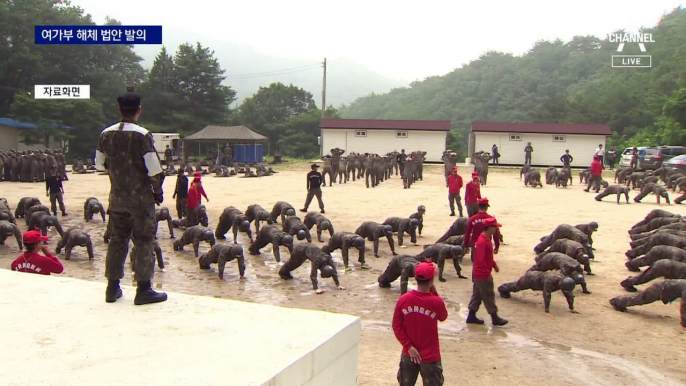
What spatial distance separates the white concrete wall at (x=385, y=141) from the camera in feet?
128

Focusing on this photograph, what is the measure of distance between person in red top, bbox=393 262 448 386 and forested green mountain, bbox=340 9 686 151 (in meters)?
39.1

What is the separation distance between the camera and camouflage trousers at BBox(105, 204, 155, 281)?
4859 millimetres

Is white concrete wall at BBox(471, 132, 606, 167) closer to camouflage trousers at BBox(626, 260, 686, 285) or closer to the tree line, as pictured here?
the tree line

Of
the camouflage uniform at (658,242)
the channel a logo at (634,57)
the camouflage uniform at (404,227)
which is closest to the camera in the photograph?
Result: the camouflage uniform at (658,242)

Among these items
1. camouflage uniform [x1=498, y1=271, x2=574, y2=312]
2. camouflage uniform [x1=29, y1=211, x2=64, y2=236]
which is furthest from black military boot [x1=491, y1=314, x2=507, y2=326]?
camouflage uniform [x1=29, y1=211, x2=64, y2=236]

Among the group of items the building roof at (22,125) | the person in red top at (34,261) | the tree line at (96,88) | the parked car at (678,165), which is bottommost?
the person in red top at (34,261)

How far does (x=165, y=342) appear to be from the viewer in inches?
160

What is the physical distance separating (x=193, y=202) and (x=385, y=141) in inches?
1026

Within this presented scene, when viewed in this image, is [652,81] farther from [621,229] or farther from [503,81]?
[621,229]

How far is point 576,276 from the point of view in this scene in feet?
30.8

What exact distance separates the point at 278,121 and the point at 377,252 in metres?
50.5

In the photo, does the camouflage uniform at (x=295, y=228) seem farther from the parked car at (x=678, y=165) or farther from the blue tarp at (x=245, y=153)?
the blue tarp at (x=245, y=153)

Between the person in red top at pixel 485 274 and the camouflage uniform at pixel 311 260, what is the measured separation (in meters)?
2.62

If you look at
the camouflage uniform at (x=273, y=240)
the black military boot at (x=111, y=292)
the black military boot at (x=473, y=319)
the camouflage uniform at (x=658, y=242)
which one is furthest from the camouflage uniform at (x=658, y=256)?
the black military boot at (x=111, y=292)
